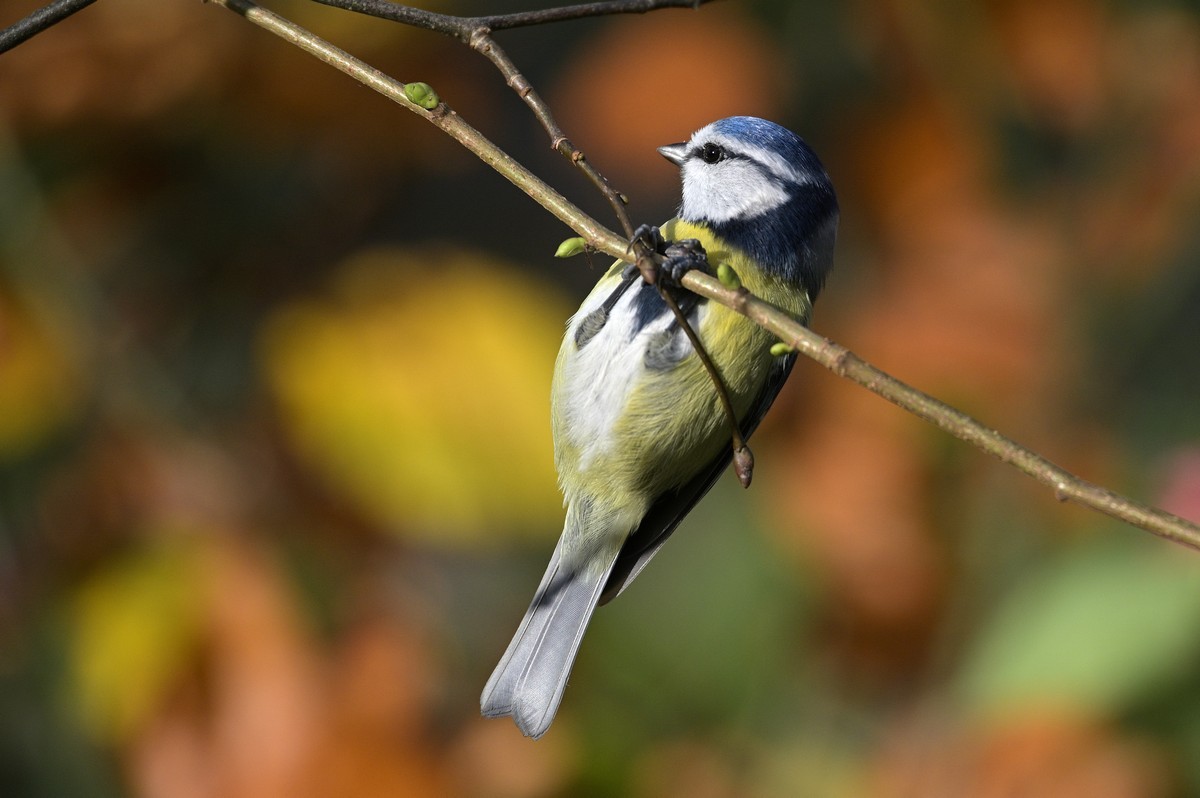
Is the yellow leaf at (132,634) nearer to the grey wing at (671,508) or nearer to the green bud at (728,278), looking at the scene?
the grey wing at (671,508)

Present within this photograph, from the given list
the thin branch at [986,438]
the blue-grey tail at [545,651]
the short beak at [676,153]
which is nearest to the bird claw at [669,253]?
the thin branch at [986,438]

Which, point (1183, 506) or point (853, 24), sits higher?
point (853, 24)

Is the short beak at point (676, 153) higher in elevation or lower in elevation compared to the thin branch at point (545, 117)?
lower

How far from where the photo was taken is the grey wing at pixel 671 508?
1137 millimetres

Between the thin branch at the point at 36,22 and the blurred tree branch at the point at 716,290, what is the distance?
10 centimetres

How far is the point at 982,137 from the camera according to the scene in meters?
1.58

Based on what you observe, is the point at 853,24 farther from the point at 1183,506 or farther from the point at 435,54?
the point at 1183,506

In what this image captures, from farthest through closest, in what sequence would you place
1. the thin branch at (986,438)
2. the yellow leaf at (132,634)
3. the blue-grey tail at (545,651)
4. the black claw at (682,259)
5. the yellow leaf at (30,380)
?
the yellow leaf at (30,380) → the yellow leaf at (132,634) → the blue-grey tail at (545,651) → the black claw at (682,259) → the thin branch at (986,438)

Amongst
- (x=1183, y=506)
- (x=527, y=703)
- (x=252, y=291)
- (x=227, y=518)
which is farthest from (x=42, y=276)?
(x=1183, y=506)

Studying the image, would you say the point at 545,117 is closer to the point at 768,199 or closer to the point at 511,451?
the point at 768,199

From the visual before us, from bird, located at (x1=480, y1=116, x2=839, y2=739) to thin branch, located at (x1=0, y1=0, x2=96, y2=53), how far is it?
1.50 feet

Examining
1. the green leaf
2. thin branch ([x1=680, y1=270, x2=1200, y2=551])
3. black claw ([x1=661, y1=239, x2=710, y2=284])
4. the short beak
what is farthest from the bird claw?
the green leaf

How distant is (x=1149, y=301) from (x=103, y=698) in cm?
139

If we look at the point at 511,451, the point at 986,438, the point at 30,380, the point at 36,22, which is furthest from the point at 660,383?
the point at 30,380
